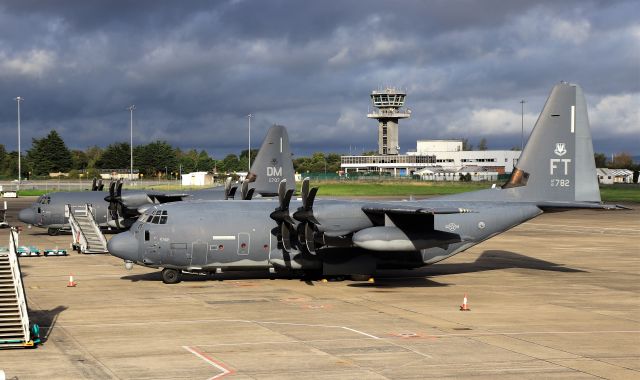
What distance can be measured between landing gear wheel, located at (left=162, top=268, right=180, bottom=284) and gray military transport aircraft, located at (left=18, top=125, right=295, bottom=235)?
9016mm

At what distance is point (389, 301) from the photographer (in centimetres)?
2867

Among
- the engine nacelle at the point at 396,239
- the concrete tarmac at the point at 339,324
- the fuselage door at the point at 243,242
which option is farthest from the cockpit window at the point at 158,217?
the engine nacelle at the point at 396,239

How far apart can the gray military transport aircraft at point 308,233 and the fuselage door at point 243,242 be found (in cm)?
4

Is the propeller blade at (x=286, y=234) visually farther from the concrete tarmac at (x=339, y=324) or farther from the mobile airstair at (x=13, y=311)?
the mobile airstair at (x=13, y=311)

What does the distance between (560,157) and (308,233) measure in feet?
44.2

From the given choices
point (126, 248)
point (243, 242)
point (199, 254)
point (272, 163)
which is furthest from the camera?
point (272, 163)

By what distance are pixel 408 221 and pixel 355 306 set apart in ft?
18.1

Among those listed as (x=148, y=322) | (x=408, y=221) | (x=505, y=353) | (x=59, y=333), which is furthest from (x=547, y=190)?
(x=59, y=333)

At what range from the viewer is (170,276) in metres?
32.7

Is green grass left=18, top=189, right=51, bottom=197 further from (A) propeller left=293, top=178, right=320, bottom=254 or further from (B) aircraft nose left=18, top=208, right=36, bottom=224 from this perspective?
(A) propeller left=293, top=178, right=320, bottom=254

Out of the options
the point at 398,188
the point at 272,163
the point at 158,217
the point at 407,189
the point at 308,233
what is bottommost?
the point at 308,233

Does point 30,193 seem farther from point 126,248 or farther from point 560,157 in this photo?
point 560,157

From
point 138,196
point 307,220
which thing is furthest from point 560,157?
point 138,196

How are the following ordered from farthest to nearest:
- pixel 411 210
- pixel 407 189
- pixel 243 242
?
pixel 407 189, pixel 243 242, pixel 411 210
